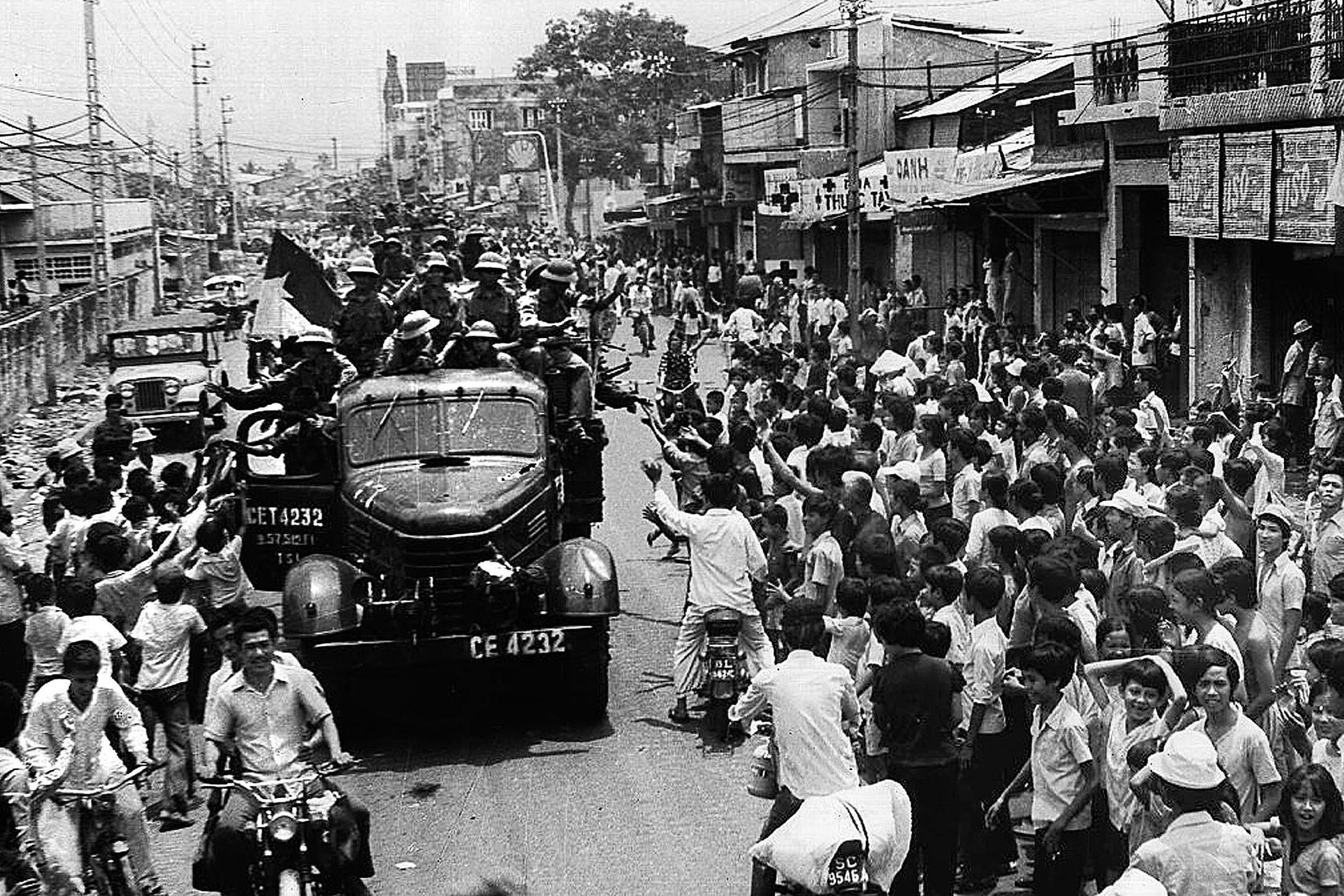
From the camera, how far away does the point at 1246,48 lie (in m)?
21.5

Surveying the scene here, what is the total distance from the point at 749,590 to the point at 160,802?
382 centimetres

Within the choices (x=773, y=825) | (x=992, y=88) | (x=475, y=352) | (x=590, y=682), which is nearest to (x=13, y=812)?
(x=773, y=825)

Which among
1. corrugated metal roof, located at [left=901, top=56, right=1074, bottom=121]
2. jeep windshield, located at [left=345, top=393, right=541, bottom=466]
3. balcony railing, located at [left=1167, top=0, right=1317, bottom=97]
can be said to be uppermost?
corrugated metal roof, located at [left=901, top=56, right=1074, bottom=121]

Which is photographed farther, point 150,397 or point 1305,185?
point 150,397

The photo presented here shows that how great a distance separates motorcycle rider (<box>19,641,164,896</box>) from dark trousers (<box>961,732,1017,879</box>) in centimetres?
395

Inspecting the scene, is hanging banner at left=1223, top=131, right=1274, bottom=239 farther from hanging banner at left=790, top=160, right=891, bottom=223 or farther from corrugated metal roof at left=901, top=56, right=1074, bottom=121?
hanging banner at left=790, top=160, right=891, bottom=223

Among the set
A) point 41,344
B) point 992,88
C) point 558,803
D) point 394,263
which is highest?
point 992,88

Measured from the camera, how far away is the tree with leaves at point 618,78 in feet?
263

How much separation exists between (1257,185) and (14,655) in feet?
47.3

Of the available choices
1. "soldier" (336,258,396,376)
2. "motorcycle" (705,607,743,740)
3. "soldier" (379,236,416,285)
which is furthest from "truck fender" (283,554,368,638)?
"soldier" (379,236,416,285)

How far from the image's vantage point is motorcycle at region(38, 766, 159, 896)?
835 centimetres

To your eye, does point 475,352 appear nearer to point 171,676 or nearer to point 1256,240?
point 171,676

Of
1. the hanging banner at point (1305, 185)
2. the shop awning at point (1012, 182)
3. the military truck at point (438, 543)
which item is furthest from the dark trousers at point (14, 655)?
the shop awning at point (1012, 182)

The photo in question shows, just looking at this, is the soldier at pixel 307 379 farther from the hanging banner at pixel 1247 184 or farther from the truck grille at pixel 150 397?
the truck grille at pixel 150 397
